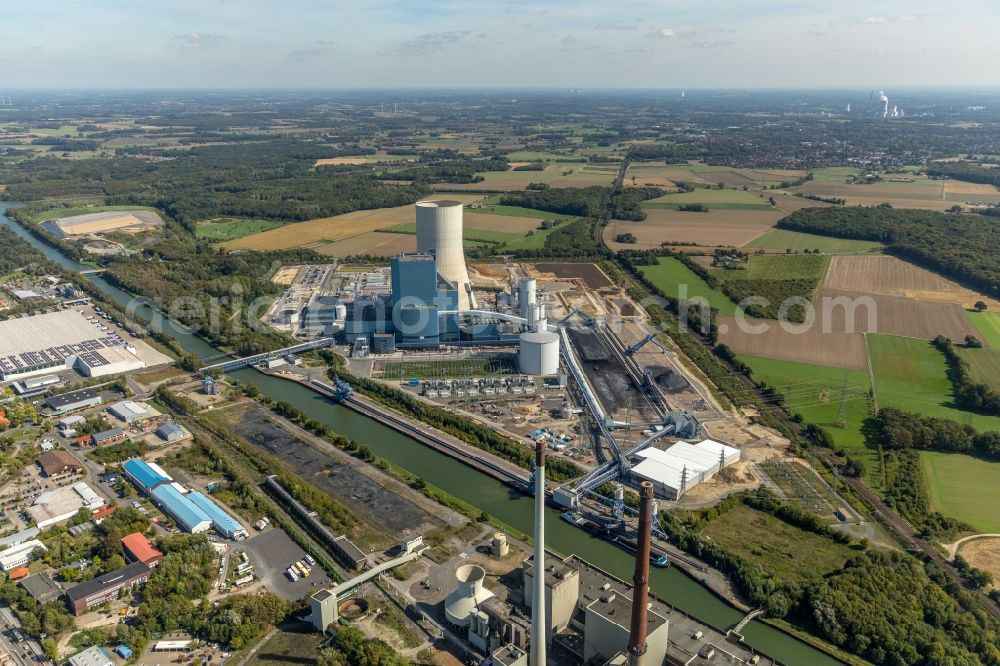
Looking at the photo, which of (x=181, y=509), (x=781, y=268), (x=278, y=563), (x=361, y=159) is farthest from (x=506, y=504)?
(x=361, y=159)

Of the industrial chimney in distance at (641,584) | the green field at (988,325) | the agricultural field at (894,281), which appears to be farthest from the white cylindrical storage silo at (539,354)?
the green field at (988,325)

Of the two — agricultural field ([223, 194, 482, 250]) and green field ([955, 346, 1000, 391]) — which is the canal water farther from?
agricultural field ([223, 194, 482, 250])

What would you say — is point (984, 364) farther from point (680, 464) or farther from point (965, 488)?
point (680, 464)

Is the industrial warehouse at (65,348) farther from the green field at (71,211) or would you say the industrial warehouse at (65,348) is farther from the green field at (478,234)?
the green field at (71,211)

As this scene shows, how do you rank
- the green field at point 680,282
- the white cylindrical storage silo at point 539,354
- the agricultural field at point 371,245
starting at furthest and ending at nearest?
the agricultural field at point 371,245 → the green field at point 680,282 → the white cylindrical storage silo at point 539,354

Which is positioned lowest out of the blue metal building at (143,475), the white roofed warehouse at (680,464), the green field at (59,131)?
the blue metal building at (143,475)

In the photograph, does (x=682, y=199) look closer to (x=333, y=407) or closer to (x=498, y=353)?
(x=498, y=353)
